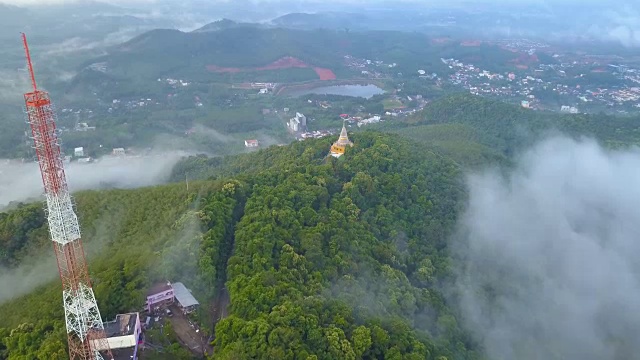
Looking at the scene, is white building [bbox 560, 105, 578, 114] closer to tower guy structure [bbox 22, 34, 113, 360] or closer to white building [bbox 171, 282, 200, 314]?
white building [bbox 171, 282, 200, 314]

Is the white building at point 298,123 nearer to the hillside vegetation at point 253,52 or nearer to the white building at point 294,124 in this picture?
the white building at point 294,124

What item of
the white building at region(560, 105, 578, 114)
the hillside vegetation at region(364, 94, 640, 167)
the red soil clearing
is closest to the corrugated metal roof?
the hillside vegetation at region(364, 94, 640, 167)

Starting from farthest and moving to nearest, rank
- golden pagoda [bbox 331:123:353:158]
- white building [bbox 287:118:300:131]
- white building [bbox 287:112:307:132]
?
white building [bbox 287:112:307:132] → white building [bbox 287:118:300:131] → golden pagoda [bbox 331:123:353:158]

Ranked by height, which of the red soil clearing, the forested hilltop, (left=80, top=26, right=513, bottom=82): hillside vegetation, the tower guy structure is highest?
the tower guy structure

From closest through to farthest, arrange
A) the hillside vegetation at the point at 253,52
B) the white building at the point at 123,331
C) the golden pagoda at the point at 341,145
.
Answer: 1. the white building at the point at 123,331
2. the golden pagoda at the point at 341,145
3. the hillside vegetation at the point at 253,52

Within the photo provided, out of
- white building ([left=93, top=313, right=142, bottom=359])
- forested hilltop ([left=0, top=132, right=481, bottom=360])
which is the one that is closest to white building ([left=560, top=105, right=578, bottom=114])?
forested hilltop ([left=0, top=132, right=481, bottom=360])

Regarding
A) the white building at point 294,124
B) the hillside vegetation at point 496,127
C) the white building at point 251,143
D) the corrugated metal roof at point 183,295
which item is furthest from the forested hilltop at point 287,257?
the white building at point 294,124

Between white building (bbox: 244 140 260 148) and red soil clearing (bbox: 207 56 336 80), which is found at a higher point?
red soil clearing (bbox: 207 56 336 80)

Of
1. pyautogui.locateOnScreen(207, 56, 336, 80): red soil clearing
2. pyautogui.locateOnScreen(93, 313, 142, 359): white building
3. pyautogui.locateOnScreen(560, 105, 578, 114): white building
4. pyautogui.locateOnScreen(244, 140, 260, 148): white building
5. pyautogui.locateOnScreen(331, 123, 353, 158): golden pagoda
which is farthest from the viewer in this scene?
pyautogui.locateOnScreen(207, 56, 336, 80): red soil clearing

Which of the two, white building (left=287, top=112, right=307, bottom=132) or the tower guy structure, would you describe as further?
white building (left=287, top=112, right=307, bottom=132)
